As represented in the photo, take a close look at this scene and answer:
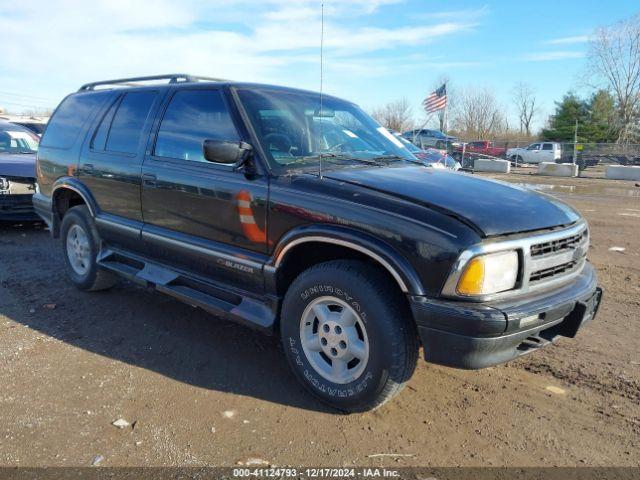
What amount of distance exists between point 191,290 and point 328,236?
148 centimetres

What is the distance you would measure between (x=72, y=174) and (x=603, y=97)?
182 ft

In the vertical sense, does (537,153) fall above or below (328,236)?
above

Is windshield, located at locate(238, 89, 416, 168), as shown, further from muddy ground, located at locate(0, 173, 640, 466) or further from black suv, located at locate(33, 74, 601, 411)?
muddy ground, located at locate(0, 173, 640, 466)

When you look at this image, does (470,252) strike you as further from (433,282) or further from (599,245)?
(599,245)

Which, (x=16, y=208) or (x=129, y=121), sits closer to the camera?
(x=129, y=121)

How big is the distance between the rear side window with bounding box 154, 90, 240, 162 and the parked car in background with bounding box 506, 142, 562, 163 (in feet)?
119

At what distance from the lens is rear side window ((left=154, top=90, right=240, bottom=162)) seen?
12.5ft

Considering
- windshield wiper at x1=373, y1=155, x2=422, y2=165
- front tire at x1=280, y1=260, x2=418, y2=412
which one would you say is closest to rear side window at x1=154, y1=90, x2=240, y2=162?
windshield wiper at x1=373, y1=155, x2=422, y2=165

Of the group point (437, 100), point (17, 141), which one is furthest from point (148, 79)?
point (437, 100)

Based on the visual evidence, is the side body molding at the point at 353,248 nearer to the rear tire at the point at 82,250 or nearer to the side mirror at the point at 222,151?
the side mirror at the point at 222,151

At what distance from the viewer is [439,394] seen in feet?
11.2

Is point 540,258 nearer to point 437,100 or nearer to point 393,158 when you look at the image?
point 393,158

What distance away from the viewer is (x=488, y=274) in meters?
2.67

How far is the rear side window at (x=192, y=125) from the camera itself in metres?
3.79
